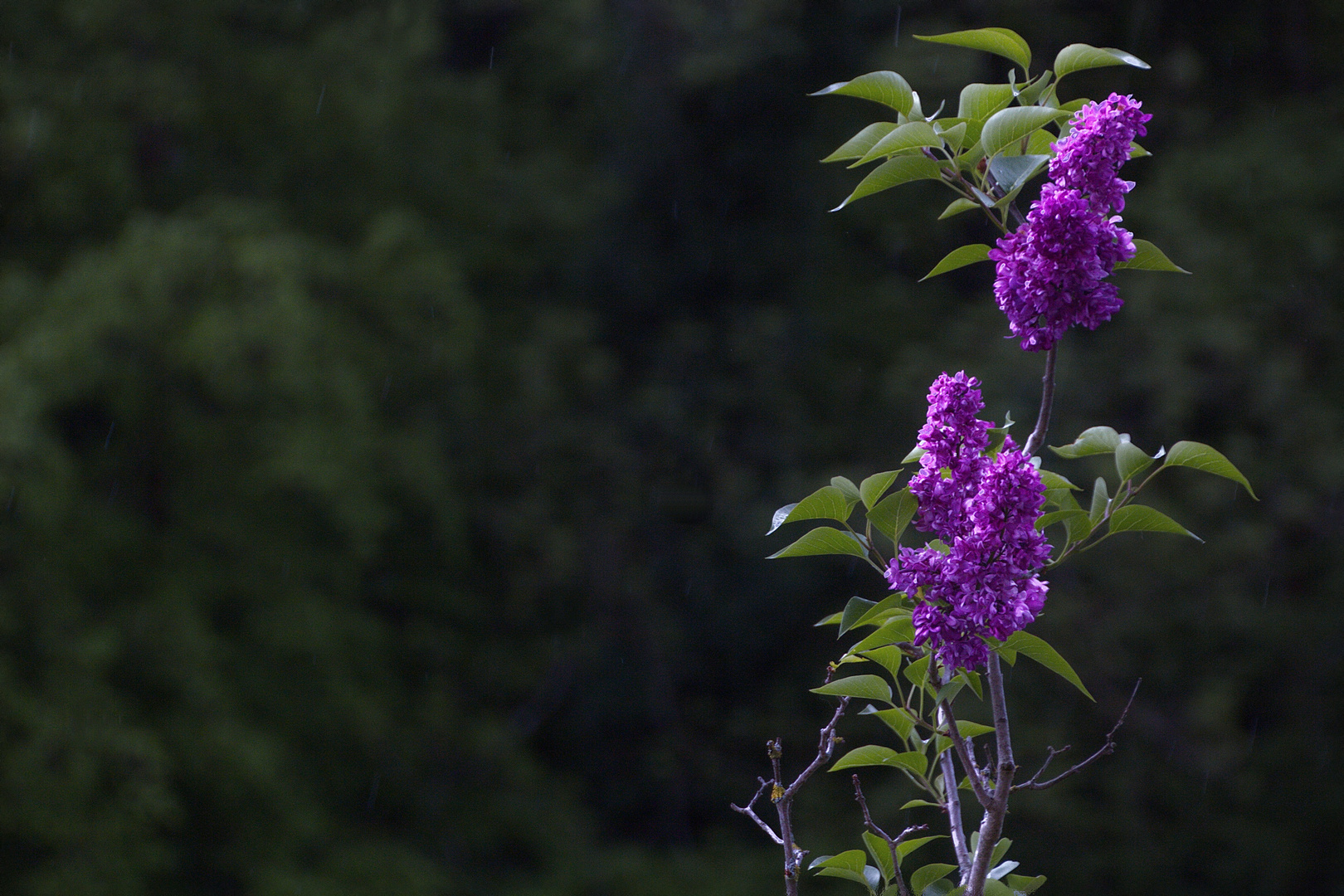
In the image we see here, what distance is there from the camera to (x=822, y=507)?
0.90 meters

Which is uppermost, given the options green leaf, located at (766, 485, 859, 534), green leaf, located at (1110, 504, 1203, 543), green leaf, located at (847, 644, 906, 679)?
green leaf, located at (766, 485, 859, 534)

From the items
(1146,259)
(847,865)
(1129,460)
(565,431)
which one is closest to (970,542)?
(1129,460)

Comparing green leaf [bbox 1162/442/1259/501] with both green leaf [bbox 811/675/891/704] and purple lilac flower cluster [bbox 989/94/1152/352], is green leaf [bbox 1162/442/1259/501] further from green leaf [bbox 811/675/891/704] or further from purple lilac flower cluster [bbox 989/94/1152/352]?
green leaf [bbox 811/675/891/704]

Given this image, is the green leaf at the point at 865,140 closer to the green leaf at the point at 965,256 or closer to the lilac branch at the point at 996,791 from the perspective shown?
the green leaf at the point at 965,256

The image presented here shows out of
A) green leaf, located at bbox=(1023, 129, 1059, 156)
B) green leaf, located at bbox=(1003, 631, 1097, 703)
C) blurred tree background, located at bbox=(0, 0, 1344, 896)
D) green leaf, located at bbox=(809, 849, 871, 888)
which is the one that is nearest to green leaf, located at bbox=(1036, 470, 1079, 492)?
green leaf, located at bbox=(1003, 631, 1097, 703)

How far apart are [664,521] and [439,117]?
8.07 ft

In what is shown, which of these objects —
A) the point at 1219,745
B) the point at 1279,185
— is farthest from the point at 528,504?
the point at 1279,185

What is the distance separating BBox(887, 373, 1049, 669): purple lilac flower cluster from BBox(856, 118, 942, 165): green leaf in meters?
0.16

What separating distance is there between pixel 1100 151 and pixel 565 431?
506cm

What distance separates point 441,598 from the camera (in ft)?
19.8

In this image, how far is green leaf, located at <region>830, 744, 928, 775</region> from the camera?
0.98m

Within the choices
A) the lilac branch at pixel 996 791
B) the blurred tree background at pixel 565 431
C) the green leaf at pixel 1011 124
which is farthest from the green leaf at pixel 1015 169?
the blurred tree background at pixel 565 431

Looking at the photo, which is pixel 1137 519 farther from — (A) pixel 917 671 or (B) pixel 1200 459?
(A) pixel 917 671

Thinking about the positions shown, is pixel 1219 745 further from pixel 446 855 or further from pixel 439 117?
pixel 439 117
